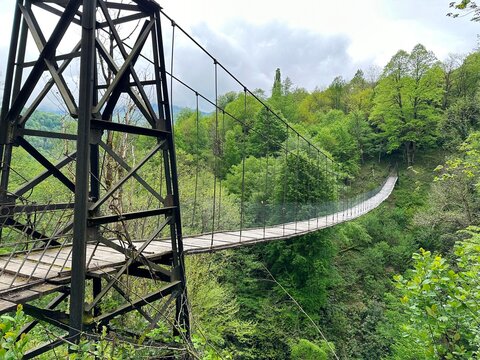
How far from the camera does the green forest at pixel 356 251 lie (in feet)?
6.98

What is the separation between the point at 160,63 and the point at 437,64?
24974mm

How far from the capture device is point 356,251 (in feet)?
49.7

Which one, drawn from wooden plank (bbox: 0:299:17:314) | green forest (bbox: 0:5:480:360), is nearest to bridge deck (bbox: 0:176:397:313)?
wooden plank (bbox: 0:299:17:314)

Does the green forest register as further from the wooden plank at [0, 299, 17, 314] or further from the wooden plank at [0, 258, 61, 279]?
the wooden plank at [0, 258, 61, 279]

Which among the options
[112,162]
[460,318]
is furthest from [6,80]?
[460,318]

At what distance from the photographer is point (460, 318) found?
6.70ft

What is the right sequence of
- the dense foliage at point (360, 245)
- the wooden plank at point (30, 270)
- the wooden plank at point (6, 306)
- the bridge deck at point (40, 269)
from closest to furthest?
the wooden plank at point (6, 306), the bridge deck at point (40, 269), the wooden plank at point (30, 270), the dense foliage at point (360, 245)

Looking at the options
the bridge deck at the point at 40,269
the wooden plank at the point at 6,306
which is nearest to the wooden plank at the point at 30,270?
the bridge deck at the point at 40,269

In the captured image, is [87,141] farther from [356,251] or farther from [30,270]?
[356,251]

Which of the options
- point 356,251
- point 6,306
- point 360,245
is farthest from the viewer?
point 360,245

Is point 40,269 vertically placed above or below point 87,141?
below

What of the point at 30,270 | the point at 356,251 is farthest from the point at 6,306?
the point at 356,251

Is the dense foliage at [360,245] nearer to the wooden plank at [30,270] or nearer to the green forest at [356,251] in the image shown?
the green forest at [356,251]

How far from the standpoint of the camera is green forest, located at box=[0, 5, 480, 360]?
213 centimetres
